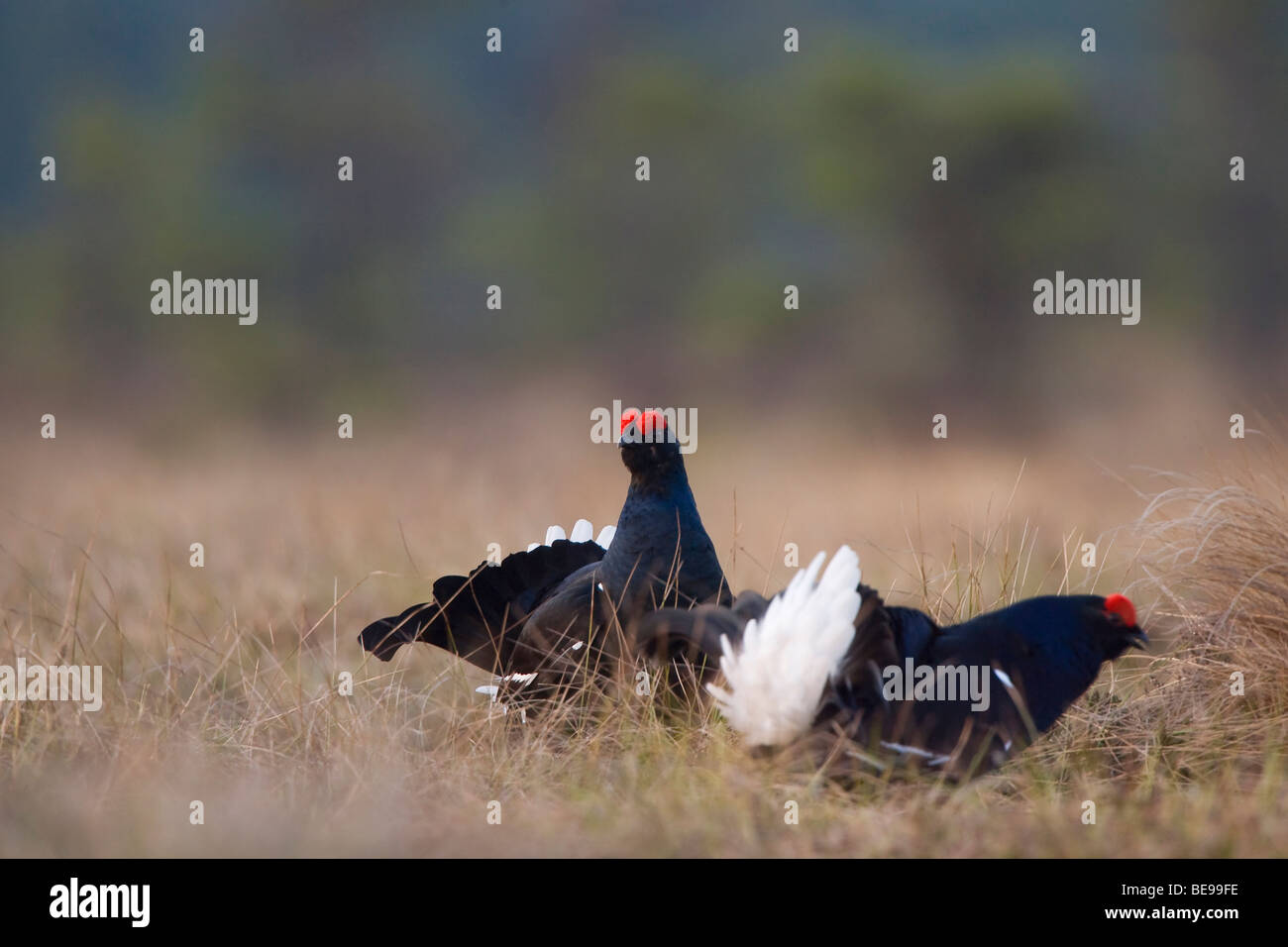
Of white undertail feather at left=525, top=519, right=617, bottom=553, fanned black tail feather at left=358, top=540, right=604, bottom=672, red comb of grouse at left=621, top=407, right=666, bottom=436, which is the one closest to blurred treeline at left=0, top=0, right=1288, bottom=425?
white undertail feather at left=525, top=519, right=617, bottom=553

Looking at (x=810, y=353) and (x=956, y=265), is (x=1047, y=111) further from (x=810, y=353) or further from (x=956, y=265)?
(x=810, y=353)

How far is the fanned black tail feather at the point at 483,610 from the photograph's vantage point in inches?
149

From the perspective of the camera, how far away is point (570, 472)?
A: 29.5 feet

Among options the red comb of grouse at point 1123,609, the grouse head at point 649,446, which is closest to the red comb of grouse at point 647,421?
the grouse head at point 649,446

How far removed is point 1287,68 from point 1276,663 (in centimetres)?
1734

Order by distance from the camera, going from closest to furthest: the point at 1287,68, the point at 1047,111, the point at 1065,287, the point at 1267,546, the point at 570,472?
the point at 1267,546, the point at 570,472, the point at 1065,287, the point at 1047,111, the point at 1287,68

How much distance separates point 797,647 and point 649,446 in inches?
38.9

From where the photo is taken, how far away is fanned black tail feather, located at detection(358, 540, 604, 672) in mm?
3777

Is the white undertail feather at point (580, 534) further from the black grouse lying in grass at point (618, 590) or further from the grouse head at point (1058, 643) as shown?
the grouse head at point (1058, 643)

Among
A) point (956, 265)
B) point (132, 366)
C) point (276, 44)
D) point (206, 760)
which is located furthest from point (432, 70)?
point (206, 760)

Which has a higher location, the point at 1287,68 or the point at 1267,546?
the point at 1287,68

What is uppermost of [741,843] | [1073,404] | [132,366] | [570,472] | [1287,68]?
[1287,68]

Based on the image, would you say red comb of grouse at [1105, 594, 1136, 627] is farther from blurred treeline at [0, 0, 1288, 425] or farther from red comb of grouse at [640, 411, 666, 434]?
blurred treeline at [0, 0, 1288, 425]

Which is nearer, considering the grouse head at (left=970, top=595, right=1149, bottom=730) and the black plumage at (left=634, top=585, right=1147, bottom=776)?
the black plumage at (left=634, top=585, right=1147, bottom=776)
